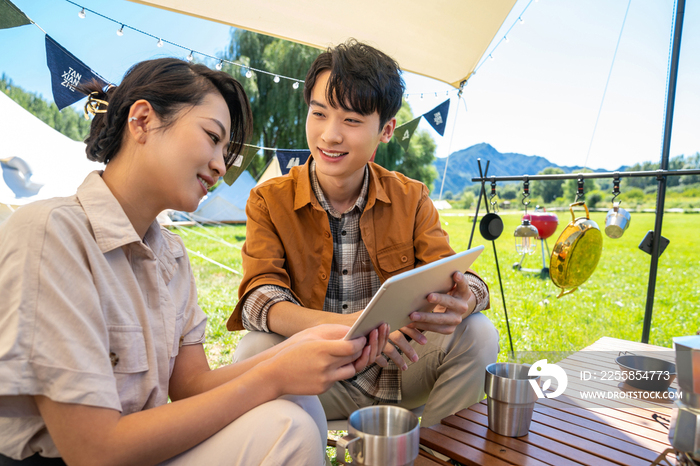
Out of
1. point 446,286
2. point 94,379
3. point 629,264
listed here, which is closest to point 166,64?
point 94,379

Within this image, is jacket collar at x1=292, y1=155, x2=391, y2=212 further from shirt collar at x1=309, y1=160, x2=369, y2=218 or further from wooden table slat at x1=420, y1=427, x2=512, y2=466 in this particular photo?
wooden table slat at x1=420, y1=427, x2=512, y2=466

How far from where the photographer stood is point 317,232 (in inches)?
70.3

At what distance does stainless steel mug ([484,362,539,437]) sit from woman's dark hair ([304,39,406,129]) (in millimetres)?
1059

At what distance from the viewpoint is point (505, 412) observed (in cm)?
107

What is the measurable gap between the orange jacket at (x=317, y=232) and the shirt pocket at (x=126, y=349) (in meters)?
0.79

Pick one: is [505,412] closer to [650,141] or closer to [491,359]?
[491,359]

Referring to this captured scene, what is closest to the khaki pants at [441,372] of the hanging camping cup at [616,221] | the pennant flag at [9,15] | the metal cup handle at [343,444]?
the metal cup handle at [343,444]

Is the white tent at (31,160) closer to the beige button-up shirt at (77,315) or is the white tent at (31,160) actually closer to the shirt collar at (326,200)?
the shirt collar at (326,200)

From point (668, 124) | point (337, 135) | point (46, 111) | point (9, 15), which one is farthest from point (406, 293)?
point (46, 111)

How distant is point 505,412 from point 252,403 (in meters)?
0.61

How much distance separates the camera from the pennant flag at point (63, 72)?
317cm

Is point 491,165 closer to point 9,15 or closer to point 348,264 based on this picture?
point 9,15

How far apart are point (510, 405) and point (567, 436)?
0.19 m

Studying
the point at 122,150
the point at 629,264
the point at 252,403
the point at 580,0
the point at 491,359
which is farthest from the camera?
the point at 580,0
